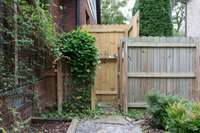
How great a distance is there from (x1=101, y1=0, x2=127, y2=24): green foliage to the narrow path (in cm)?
3091

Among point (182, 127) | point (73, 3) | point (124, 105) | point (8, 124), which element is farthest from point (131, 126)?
point (73, 3)

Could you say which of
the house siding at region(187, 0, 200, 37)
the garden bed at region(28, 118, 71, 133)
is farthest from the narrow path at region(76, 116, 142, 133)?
the house siding at region(187, 0, 200, 37)

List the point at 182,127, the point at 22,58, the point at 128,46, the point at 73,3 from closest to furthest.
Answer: the point at 182,127, the point at 22,58, the point at 128,46, the point at 73,3

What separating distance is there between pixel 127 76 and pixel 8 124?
4335 mm

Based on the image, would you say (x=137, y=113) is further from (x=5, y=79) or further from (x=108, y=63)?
(x=5, y=79)

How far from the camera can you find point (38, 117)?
725 cm

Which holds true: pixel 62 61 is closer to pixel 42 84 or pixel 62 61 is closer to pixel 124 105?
pixel 42 84

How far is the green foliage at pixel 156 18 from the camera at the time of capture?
12766 millimetres

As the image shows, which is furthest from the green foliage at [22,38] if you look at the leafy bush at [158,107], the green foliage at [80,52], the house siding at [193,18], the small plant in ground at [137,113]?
the house siding at [193,18]

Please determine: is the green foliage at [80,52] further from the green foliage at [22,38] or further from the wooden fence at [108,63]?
the wooden fence at [108,63]

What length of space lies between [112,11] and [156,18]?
27.2m

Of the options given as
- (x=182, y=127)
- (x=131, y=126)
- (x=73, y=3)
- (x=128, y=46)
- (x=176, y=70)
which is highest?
(x=73, y=3)

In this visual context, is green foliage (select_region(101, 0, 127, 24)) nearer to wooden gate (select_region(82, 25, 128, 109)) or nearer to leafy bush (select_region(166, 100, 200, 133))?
wooden gate (select_region(82, 25, 128, 109))

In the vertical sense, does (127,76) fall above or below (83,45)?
below
